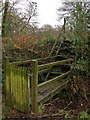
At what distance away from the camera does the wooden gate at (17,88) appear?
3.38 m

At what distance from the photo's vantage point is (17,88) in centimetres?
359

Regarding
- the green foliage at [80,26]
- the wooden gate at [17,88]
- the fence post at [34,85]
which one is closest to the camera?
the fence post at [34,85]

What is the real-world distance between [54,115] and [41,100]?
0.53 metres

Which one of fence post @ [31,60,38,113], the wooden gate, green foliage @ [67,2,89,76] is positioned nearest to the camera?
fence post @ [31,60,38,113]

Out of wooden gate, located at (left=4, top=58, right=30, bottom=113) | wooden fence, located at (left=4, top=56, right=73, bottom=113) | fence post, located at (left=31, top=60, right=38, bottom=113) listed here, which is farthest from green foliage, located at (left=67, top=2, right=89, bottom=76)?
wooden gate, located at (left=4, top=58, right=30, bottom=113)

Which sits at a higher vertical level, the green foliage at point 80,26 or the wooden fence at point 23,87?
the green foliage at point 80,26

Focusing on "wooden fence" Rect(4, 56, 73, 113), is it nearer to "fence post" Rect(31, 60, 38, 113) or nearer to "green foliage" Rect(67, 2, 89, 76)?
"fence post" Rect(31, 60, 38, 113)

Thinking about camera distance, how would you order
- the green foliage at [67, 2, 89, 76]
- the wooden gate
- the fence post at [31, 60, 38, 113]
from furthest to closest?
the green foliage at [67, 2, 89, 76] → the wooden gate → the fence post at [31, 60, 38, 113]

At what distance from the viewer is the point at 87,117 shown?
131 inches

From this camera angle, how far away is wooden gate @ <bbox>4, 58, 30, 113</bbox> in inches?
133

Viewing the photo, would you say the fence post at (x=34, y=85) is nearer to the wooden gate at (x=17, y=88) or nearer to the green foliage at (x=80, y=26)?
the wooden gate at (x=17, y=88)

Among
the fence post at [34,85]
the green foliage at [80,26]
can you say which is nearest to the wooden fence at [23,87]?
the fence post at [34,85]

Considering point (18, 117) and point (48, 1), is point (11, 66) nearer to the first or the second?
point (18, 117)

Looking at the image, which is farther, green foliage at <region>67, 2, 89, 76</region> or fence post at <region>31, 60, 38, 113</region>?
green foliage at <region>67, 2, 89, 76</region>
